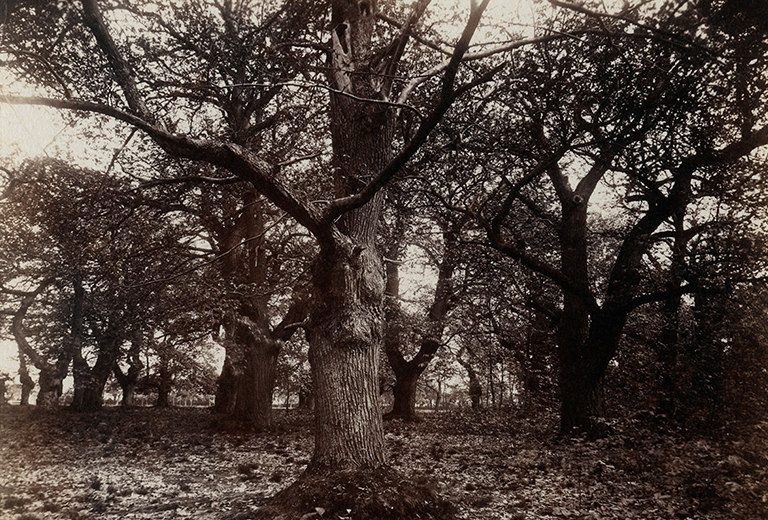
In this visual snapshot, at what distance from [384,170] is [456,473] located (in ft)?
18.1

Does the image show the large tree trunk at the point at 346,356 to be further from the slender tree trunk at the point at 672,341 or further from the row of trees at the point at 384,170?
the slender tree trunk at the point at 672,341

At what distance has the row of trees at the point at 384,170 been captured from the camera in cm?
518

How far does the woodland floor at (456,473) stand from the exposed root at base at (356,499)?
1.75 ft

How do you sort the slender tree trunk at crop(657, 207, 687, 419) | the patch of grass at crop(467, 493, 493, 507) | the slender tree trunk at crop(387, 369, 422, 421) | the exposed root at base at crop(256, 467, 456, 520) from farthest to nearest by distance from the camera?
the slender tree trunk at crop(387, 369, 422, 421), the slender tree trunk at crop(657, 207, 687, 419), the patch of grass at crop(467, 493, 493, 507), the exposed root at base at crop(256, 467, 456, 520)

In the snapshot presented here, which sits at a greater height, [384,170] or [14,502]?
[384,170]

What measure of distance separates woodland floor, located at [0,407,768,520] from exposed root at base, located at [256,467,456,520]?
532 mm

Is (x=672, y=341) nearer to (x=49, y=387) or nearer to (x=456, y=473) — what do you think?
(x=456, y=473)

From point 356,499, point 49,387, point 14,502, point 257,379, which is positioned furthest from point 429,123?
point 49,387

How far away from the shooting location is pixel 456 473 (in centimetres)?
725

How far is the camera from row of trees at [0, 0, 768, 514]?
5.18 metres

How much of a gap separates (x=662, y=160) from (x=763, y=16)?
234 centimetres

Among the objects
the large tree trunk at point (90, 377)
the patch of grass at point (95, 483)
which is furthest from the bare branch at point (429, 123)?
the large tree trunk at point (90, 377)

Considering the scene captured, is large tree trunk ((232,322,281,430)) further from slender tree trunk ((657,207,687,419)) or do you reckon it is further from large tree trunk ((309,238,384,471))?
slender tree trunk ((657,207,687,419))

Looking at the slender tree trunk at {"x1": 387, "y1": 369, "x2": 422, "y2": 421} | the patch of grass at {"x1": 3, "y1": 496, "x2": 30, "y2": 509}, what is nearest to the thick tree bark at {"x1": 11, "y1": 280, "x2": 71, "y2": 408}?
the patch of grass at {"x1": 3, "y1": 496, "x2": 30, "y2": 509}
